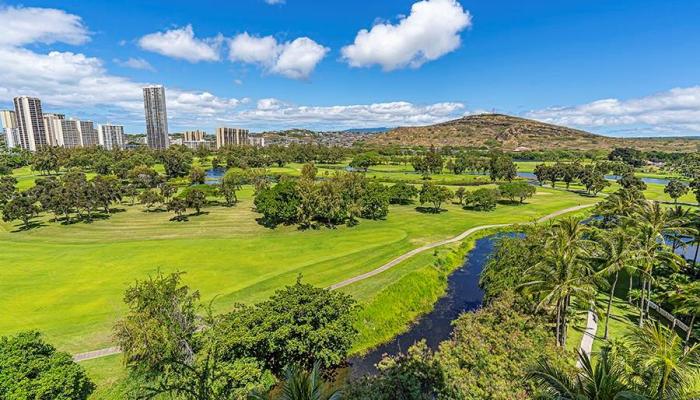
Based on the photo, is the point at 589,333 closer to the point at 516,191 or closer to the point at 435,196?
the point at 435,196

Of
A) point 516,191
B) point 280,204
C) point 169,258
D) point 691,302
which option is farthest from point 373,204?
point 691,302

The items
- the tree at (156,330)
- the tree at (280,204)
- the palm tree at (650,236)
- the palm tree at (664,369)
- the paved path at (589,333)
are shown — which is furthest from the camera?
the tree at (280,204)

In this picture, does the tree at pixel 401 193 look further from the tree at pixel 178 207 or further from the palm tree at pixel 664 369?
the palm tree at pixel 664 369

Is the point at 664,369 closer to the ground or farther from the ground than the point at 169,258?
farther from the ground

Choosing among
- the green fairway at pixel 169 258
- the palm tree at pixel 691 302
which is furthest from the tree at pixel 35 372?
the palm tree at pixel 691 302

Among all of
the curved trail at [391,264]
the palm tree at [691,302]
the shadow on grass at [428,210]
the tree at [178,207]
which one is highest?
the palm tree at [691,302]

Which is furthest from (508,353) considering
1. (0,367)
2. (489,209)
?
(489,209)

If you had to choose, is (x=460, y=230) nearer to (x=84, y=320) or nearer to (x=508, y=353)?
(x=508, y=353)

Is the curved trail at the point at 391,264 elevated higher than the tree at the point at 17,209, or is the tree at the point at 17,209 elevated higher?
the tree at the point at 17,209
